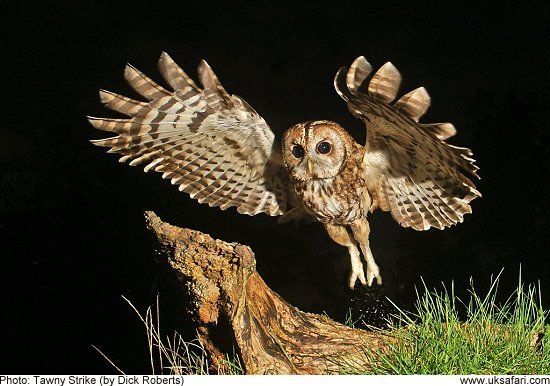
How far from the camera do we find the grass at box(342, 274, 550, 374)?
230 cm

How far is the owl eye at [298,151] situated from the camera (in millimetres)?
2492

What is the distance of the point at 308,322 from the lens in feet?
8.11

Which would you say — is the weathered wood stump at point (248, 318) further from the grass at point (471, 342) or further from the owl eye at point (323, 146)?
the owl eye at point (323, 146)

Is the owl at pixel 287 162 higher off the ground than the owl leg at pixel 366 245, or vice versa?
the owl at pixel 287 162

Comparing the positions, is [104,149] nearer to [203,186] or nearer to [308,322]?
[203,186]

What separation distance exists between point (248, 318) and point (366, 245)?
1.73 feet

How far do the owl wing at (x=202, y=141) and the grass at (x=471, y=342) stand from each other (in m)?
0.53

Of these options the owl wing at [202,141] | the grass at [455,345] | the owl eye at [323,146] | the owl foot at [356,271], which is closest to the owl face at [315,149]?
the owl eye at [323,146]

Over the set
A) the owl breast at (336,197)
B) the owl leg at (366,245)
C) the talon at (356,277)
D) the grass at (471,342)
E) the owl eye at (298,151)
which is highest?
the owl eye at (298,151)

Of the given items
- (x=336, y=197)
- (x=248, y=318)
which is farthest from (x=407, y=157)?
(x=248, y=318)

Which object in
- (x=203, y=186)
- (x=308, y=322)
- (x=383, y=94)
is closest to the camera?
(x=383, y=94)

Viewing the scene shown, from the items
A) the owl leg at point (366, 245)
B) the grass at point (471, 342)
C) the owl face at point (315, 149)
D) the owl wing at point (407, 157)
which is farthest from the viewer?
the owl leg at point (366, 245)

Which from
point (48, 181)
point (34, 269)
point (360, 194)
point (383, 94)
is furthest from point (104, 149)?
point (383, 94)
